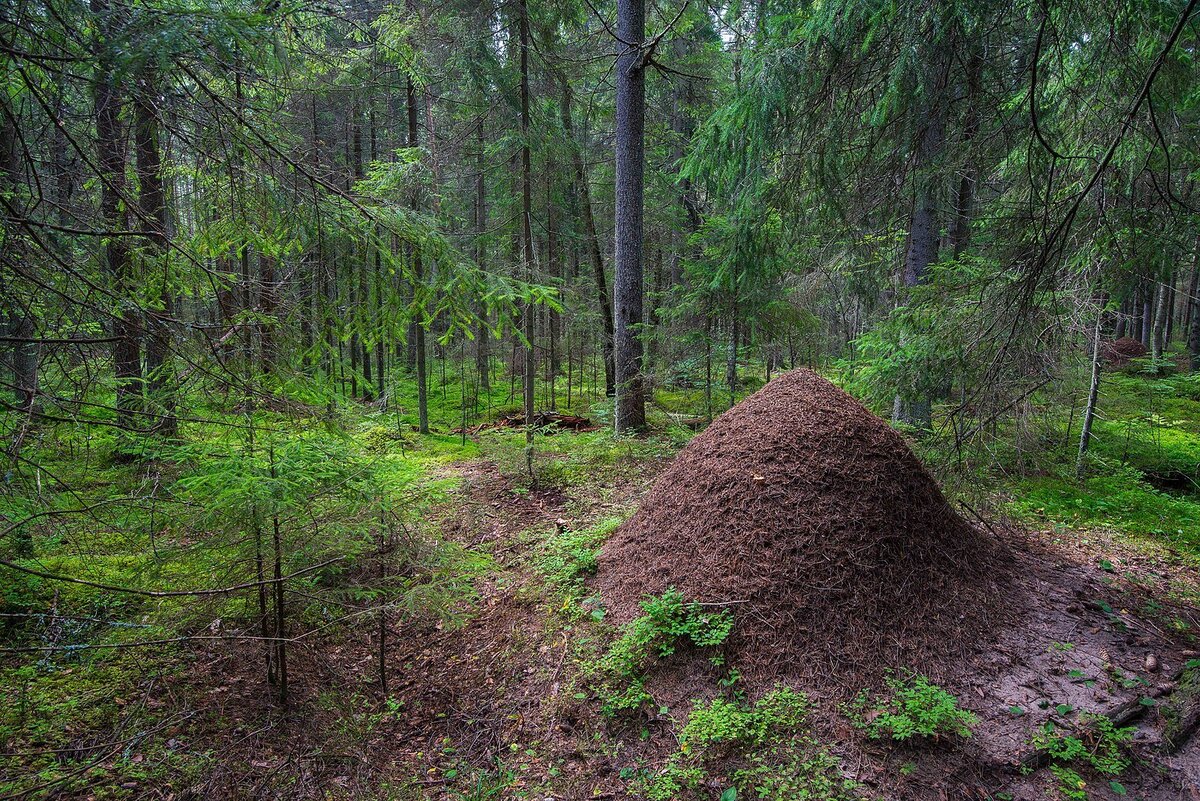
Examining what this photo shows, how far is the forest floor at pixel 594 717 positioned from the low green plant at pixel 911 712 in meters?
0.02

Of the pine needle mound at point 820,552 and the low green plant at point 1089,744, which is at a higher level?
the pine needle mound at point 820,552

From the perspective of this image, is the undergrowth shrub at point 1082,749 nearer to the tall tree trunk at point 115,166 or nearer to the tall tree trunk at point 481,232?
the tall tree trunk at point 115,166

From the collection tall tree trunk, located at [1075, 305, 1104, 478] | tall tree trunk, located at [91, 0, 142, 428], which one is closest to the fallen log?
tall tree trunk, located at [1075, 305, 1104, 478]

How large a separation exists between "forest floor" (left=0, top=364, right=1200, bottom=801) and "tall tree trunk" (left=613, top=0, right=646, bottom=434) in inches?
172

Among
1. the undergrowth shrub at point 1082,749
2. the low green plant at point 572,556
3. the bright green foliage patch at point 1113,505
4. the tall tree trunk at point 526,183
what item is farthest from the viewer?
the tall tree trunk at point 526,183

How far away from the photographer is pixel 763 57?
471 cm

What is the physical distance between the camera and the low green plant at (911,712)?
9.86 feet

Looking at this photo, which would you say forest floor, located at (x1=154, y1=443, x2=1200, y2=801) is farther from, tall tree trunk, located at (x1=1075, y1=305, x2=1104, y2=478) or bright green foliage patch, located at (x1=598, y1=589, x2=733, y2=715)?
tall tree trunk, located at (x1=1075, y1=305, x2=1104, y2=478)

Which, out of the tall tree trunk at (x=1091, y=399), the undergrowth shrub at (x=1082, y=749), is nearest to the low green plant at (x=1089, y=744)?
the undergrowth shrub at (x=1082, y=749)

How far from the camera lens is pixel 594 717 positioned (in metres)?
3.45

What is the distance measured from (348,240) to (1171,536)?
781cm

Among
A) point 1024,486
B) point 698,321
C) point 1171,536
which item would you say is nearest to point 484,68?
point 698,321

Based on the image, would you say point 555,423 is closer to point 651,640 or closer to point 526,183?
point 526,183

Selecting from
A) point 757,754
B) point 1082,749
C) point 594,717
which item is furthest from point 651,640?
point 1082,749
